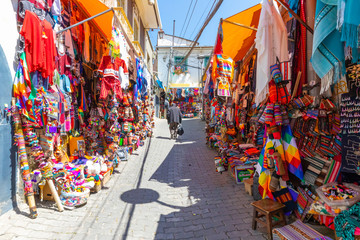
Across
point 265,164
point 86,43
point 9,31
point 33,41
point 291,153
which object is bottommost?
point 265,164

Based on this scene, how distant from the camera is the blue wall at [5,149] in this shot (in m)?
3.13

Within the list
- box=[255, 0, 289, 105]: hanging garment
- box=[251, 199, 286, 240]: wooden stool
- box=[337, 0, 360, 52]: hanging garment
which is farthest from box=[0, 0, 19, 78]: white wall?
box=[251, 199, 286, 240]: wooden stool

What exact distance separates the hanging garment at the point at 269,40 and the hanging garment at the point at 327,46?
83 centimetres

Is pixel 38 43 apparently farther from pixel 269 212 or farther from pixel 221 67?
pixel 269 212

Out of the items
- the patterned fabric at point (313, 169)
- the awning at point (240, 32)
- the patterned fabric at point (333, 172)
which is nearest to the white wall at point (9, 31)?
the awning at point (240, 32)

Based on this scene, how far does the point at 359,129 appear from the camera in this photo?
2387 millimetres

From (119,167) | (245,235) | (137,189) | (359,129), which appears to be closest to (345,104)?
(359,129)

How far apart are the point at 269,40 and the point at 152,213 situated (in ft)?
11.7

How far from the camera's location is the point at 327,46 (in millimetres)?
2221

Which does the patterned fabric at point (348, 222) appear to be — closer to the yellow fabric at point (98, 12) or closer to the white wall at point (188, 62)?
the yellow fabric at point (98, 12)

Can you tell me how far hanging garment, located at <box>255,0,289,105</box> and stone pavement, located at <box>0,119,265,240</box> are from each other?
2312 mm

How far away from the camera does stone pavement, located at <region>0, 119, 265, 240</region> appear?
3.15m

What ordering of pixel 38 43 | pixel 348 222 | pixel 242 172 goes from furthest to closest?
pixel 242 172
pixel 38 43
pixel 348 222

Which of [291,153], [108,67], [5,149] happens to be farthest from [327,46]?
[5,149]
